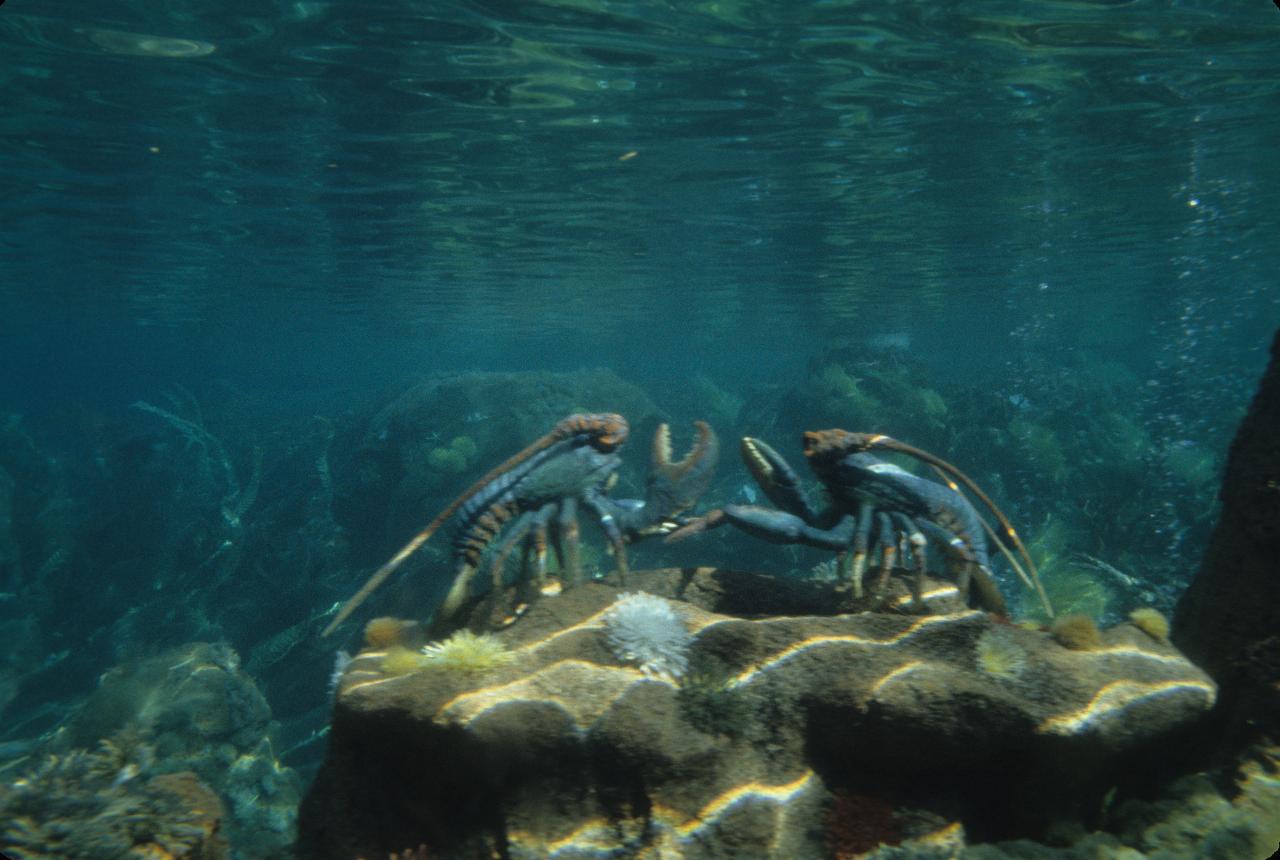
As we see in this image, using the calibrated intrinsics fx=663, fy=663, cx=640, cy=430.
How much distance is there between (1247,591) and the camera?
4.26 meters

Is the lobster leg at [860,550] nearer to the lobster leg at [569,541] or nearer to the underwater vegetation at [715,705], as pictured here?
the underwater vegetation at [715,705]

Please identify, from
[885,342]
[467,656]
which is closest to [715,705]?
[467,656]

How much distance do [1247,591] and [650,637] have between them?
12.7ft

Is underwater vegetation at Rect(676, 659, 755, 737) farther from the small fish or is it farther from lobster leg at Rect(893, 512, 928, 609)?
the small fish

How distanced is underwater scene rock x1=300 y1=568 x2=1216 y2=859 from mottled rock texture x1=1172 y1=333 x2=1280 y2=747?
57 centimetres

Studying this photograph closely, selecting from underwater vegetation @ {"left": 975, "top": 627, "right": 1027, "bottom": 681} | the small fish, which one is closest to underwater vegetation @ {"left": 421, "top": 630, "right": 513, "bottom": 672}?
underwater vegetation @ {"left": 975, "top": 627, "right": 1027, "bottom": 681}

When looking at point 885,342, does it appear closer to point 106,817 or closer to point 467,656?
point 467,656

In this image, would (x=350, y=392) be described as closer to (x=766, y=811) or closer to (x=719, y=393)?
(x=719, y=393)

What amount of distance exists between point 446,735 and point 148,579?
17851mm

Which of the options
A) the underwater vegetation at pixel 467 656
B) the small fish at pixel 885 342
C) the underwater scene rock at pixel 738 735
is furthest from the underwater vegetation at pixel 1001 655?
the small fish at pixel 885 342

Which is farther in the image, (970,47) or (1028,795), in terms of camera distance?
(970,47)

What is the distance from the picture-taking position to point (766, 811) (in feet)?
11.0

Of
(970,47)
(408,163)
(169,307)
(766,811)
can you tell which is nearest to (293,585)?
(408,163)

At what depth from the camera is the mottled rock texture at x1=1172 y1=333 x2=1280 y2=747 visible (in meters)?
3.92
